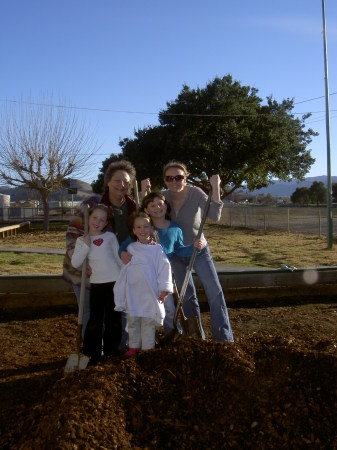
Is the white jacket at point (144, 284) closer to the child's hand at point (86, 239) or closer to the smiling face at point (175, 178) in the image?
the child's hand at point (86, 239)

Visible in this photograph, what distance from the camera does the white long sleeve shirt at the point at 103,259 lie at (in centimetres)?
390

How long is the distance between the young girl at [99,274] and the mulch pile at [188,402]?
504 mm

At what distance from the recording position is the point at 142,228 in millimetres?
3701

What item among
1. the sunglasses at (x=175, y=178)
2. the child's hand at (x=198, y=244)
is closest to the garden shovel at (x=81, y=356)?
the sunglasses at (x=175, y=178)

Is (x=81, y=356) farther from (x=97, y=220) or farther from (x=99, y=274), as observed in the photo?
(x=97, y=220)

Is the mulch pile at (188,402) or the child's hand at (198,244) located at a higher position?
the child's hand at (198,244)

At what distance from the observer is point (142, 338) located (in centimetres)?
373

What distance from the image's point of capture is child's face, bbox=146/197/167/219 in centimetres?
390

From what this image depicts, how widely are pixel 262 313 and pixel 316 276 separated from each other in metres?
1.08

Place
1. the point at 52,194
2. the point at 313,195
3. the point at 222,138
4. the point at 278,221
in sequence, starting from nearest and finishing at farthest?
the point at 222,138, the point at 278,221, the point at 313,195, the point at 52,194

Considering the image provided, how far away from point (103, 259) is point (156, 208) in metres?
0.56

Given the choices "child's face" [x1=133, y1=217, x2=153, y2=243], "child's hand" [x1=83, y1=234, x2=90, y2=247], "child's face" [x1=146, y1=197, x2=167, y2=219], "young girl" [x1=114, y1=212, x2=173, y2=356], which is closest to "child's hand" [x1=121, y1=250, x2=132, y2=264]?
"young girl" [x1=114, y1=212, x2=173, y2=356]

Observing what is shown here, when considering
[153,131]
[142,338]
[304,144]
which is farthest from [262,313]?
[304,144]

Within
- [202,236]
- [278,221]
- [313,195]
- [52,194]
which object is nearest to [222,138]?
[278,221]
